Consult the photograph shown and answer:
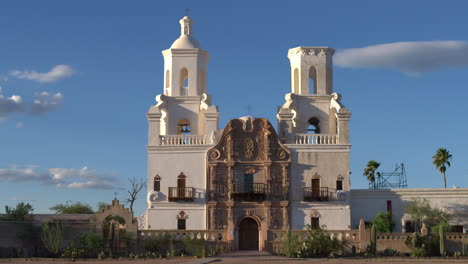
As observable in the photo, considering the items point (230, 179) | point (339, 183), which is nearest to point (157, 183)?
point (230, 179)

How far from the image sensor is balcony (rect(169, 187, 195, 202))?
46.8 meters

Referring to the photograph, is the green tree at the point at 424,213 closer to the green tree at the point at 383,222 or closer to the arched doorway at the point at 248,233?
the green tree at the point at 383,222

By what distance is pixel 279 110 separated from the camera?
158ft

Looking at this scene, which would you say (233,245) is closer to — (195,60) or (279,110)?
(279,110)

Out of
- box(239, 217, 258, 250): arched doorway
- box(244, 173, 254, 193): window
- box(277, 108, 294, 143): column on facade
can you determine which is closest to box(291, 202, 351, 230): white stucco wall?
box(239, 217, 258, 250): arched doorway

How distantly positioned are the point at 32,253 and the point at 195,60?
1621 cm

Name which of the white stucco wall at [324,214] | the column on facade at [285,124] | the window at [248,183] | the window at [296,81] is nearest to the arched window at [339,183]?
the white stucco wall at [324,214]

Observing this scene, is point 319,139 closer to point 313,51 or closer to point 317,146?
point 317,146

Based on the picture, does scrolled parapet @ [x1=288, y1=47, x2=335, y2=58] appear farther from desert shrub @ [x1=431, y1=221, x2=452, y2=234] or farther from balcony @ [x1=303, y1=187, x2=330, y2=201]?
desert shrub @ [x1=431, y1=221, x2=452, y2=234]

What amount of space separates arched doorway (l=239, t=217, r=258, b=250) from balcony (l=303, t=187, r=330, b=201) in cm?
359

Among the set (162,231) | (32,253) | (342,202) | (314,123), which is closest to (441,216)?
(342,202)

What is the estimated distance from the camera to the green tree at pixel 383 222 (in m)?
46.9

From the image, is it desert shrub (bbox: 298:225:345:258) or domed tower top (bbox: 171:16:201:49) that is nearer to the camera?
desert shrub (bbox: 298:225:345:258)

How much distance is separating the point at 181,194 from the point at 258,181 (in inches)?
188
